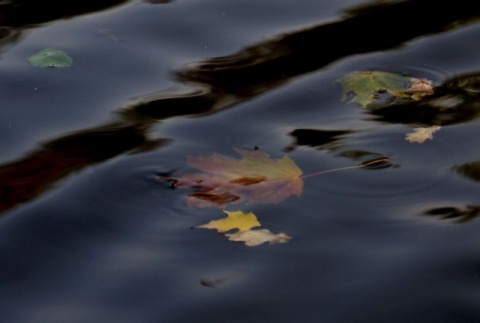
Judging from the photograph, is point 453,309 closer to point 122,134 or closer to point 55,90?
point 122,134

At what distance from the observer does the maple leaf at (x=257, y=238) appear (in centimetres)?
218

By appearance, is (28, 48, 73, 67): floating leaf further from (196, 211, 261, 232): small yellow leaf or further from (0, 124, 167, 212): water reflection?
(196, 211, 261, 232): small yellow leaf

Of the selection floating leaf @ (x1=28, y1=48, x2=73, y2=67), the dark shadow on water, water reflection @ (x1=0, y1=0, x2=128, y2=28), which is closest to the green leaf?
the dark shadow on water

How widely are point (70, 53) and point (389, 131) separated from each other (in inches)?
41.6

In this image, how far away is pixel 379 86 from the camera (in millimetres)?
2869

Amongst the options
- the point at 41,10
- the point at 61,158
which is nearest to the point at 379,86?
the point at 61,158

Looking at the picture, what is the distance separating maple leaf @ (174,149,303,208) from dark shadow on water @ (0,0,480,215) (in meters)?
0.17

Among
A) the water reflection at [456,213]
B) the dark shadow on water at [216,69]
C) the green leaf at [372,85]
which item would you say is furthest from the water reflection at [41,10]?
the water reflection at [456,213]

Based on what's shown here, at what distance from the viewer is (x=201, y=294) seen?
2.01m

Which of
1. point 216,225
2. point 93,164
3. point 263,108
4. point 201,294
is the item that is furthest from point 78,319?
point 263,108

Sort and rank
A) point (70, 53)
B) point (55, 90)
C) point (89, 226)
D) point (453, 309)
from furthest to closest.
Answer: point (70, 53) < point (55, 90) < point (89, 226) < point (453, 309)

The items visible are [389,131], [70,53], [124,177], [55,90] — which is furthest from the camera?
[70,53]

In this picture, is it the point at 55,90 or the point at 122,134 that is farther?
the point at 55,90

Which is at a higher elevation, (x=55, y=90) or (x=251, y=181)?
(x=55, y=90)
